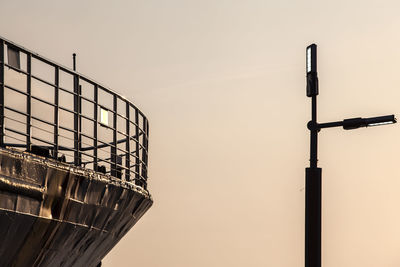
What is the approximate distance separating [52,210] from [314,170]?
13.2 feet

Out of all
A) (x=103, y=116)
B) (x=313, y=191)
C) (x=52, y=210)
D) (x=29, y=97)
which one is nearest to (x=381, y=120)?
(x=313, y=191)

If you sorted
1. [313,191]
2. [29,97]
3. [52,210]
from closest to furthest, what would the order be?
1. [29,97]
2. [52,210]
3. [313,191]

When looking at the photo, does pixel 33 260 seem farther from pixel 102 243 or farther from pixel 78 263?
pixel 102 243

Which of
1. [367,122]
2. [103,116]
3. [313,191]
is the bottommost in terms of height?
[313,191]

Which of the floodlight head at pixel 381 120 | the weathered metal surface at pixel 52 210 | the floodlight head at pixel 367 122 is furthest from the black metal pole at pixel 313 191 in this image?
the weathered metal surface at pixel 52 210

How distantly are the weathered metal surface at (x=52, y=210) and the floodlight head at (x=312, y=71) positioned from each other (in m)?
3.68

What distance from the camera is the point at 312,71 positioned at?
13.7 meters

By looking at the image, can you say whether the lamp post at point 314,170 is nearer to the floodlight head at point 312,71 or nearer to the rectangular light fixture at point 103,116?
the floodlight head at point 312,71

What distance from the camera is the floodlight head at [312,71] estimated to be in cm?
1368

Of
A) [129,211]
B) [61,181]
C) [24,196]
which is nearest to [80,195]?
[61,181]

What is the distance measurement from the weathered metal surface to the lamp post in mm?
3422

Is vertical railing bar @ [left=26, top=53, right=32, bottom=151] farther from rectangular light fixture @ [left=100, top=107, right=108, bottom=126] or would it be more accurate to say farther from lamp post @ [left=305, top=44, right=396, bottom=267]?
lamp post @ [left=305, top=44, right=396, bottom=267]

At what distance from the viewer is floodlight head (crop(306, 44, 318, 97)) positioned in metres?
13.7

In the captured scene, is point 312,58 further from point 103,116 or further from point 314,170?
point 103,116
